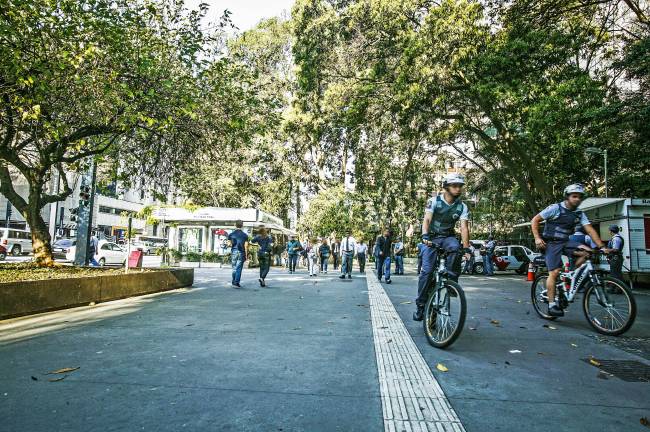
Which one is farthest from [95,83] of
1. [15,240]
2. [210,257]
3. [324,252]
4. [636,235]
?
[15,240]

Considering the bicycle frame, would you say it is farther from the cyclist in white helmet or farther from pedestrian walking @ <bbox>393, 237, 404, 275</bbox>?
pedestrian walking @ <bbox>393, 237, 404, 275</bbox>

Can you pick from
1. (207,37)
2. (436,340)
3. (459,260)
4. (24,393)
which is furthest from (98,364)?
(207,37)

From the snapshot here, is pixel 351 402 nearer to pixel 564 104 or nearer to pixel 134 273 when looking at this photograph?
pixel 134 273

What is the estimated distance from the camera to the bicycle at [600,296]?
218 inches

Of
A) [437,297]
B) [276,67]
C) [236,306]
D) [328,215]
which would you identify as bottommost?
[236,306]

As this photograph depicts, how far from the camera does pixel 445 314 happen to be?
15.7 feet

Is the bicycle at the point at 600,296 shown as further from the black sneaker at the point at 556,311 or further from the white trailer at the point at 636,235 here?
the white trailer at the point at 636,235

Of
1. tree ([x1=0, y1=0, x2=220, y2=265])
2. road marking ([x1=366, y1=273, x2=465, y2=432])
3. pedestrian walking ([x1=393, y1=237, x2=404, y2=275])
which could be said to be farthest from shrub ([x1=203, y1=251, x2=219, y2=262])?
road marking ([x1=366, y1=273, x2=465, y2=432])

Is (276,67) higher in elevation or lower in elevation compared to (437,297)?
higher

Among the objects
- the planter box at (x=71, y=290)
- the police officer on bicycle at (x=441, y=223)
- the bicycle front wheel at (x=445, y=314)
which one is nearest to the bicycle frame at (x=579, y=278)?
the police officer on bicycle at (x=441, y=223)

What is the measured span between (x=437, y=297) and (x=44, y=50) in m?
7.05

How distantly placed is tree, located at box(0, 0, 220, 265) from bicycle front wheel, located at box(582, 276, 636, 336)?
6922 millimetres

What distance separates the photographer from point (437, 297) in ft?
16.2

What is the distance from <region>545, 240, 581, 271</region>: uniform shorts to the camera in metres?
6.34
